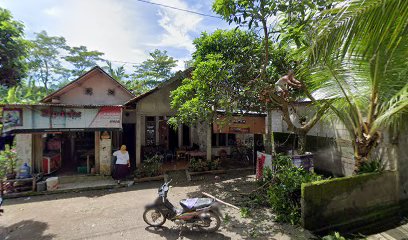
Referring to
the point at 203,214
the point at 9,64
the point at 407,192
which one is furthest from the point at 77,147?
the point at 407,192

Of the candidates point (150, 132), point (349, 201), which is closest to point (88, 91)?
point (150, 132)

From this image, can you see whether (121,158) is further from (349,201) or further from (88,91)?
(349,201)

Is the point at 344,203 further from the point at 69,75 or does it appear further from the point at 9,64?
the point at 69,75

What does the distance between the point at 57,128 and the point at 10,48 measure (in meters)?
3.47

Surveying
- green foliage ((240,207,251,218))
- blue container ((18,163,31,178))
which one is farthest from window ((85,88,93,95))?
green foliage ((240,207,251,218))

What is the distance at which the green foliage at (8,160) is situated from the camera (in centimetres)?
868

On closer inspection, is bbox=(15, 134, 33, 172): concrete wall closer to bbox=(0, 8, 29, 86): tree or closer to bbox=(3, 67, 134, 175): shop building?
bbox=(3, 67, 134, 175): shop building

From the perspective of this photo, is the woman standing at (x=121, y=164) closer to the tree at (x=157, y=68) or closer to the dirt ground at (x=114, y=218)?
the dirt ground at (x=114, y=218)

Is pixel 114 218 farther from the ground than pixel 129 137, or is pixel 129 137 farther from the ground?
pixel 129 137

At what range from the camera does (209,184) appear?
30.6ft

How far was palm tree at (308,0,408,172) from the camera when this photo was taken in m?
2.77

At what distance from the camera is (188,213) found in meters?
5.38

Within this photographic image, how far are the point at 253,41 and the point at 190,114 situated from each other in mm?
3960

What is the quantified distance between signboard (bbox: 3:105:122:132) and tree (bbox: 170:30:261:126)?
318cm
